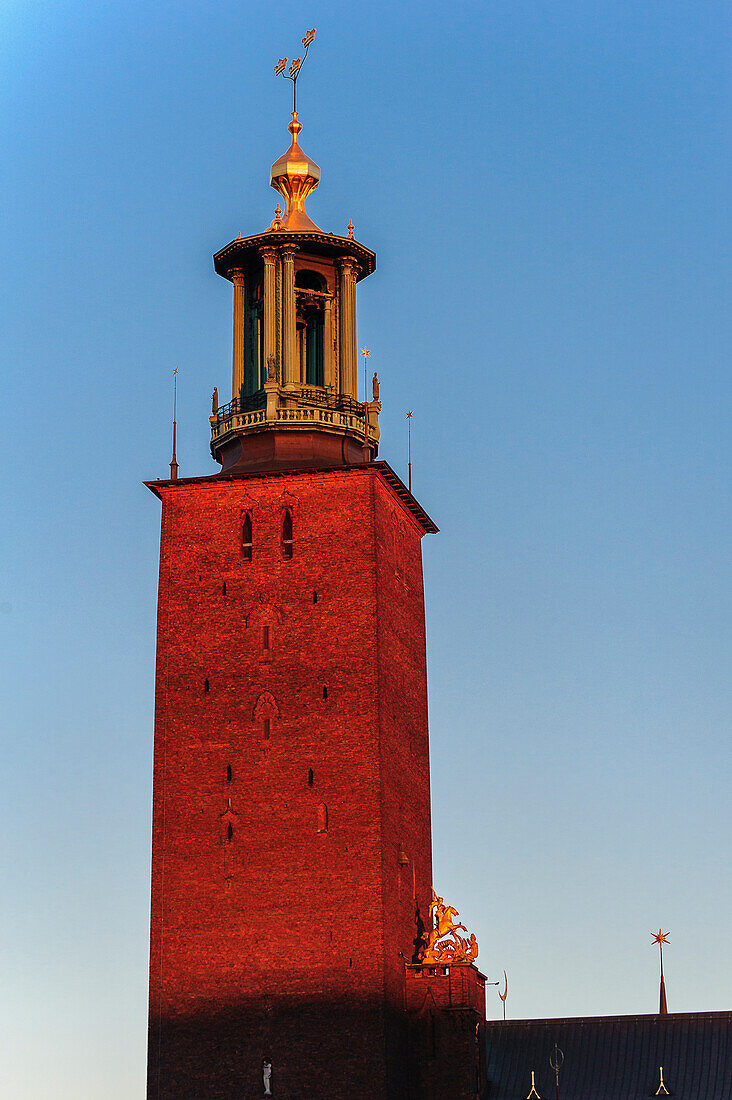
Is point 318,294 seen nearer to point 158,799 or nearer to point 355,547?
point 355,547

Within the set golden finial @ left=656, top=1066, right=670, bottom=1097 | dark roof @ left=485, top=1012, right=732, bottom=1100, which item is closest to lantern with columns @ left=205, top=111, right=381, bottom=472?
dark roof @ left=485, top=1012, right=732, bottom=1100

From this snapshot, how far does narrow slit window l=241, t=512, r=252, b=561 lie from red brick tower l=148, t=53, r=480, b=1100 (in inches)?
4.9

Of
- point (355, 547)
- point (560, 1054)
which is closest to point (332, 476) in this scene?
point (355, 547)

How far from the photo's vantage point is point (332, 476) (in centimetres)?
6862

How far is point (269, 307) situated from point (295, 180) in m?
5.39

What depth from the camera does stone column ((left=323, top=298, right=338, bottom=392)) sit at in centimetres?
7169

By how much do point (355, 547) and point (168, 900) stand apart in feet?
37.4

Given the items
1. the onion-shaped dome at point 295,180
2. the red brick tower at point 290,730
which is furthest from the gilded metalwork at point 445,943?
the onion-shaped dome at point 295,180

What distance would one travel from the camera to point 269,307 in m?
71.1

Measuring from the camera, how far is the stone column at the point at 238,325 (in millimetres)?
71688

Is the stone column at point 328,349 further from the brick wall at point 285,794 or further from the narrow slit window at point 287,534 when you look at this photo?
the narrow slit window at point 287,534

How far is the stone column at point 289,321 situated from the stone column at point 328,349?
1.18 meters

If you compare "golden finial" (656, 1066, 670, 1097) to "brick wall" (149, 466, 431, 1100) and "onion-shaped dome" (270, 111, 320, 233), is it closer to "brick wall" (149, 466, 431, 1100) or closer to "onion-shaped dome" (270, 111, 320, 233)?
"brick wall" (149, 466, 431, 1100)

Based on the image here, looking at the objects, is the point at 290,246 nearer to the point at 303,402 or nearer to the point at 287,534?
the point at 303,402
